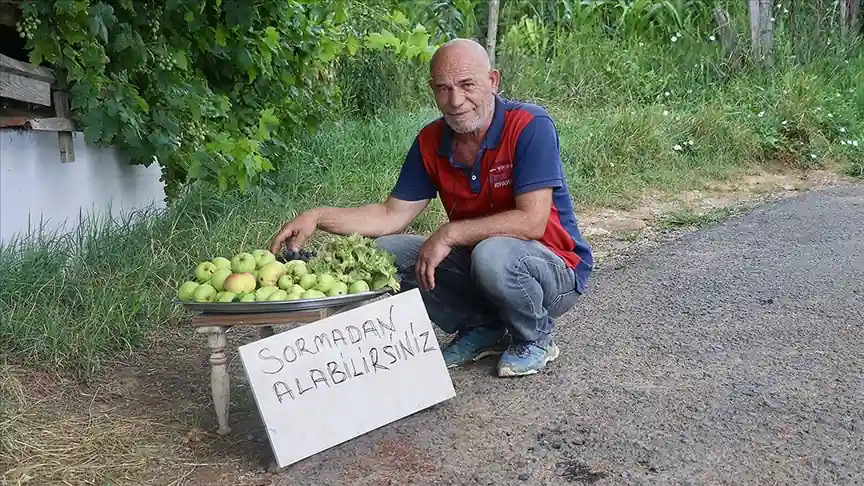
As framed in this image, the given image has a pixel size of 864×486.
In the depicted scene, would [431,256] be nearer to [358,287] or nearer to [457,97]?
[358,287]

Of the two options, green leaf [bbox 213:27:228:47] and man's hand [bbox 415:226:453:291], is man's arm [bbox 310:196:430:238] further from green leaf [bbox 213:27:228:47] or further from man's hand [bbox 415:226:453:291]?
green leaf [bbox 213:27:228:47]

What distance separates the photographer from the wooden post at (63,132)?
486 centimetres

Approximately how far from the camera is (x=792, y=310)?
4539 mm

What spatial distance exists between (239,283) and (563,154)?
5.27 meters

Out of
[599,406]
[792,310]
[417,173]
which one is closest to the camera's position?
[599,406]

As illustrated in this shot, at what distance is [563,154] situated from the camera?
790cm

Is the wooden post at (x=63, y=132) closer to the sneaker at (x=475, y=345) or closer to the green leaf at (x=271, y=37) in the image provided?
the green leaf at (x=271, y=37)

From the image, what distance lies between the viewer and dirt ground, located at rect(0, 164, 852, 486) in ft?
9.68

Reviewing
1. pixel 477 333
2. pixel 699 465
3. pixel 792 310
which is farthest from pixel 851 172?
pixel 699 465

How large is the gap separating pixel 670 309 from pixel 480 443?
6.33 ft

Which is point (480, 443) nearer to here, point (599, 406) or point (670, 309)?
point (599, 406)

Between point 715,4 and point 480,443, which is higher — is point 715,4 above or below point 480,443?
above

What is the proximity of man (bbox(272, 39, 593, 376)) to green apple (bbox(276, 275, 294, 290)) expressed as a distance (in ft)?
1.16

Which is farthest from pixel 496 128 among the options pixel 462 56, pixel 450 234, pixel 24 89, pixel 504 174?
pixel 24 89
